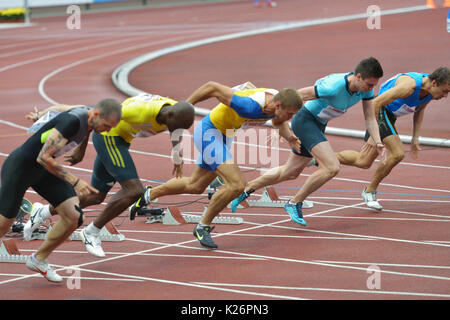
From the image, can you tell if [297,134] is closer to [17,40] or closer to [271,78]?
[271,78]

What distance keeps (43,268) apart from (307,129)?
3.63 meters

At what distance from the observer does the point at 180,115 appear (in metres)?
7.57

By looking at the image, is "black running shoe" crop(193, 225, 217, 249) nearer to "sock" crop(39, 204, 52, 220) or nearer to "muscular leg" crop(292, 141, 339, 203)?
"muscular leg" crop(292, 141, 339, 203)

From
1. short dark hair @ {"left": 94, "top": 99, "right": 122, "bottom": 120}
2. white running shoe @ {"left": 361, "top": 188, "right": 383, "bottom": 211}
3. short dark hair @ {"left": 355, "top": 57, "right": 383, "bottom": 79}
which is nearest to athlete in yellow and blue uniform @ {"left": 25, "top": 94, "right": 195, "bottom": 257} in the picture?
short dark hair @ {"left": 94, "top": 99, "right": 122, "bottom": 120}

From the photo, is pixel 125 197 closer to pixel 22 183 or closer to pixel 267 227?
pixel 22 183

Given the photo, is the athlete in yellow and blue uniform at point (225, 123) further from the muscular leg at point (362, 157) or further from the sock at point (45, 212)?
the muscular leg at point (362, 157)

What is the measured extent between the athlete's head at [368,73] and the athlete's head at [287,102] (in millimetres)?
1193

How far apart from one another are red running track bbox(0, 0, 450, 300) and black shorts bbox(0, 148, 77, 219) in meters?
0.77

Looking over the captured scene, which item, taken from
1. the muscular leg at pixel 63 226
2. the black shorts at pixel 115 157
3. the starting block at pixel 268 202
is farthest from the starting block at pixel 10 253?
the starting block at pixel 268 202

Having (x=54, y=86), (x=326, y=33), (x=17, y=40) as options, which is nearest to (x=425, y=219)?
(x=54, y=86)

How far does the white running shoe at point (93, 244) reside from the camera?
7875 mm

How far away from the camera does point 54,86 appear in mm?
22000

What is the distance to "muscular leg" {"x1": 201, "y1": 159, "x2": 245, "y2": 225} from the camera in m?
Result: 8.23
